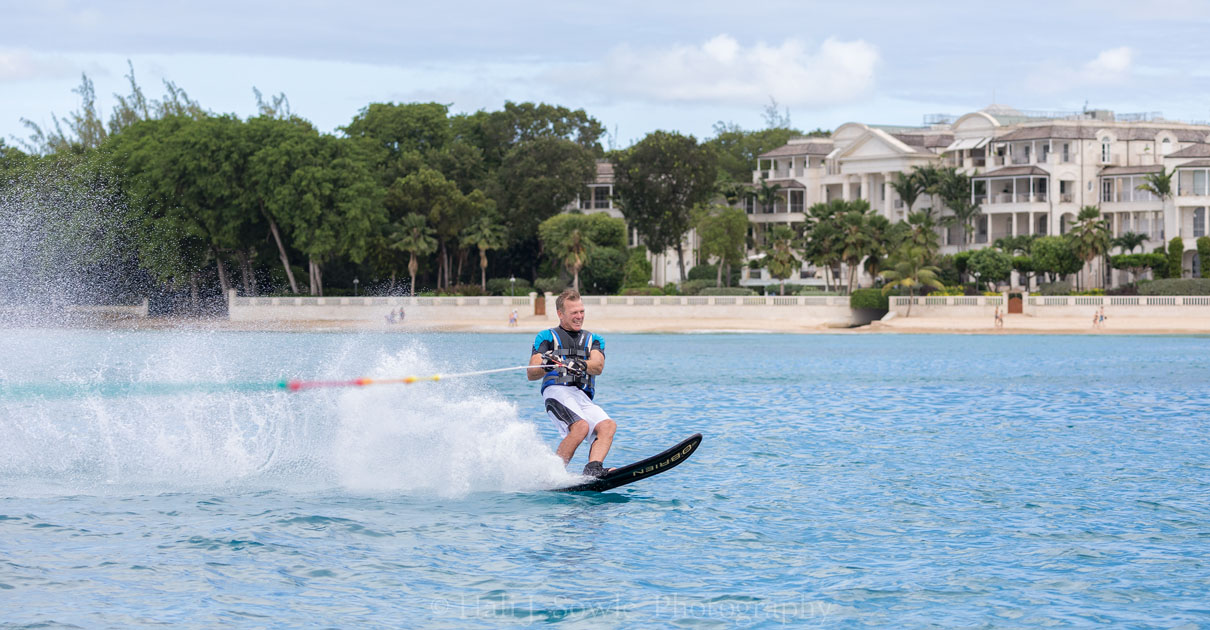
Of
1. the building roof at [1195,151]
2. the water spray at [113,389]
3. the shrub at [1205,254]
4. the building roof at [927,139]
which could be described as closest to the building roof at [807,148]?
the building roof at [927,139]

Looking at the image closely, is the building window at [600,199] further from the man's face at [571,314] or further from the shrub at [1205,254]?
the man's face at [571,314]

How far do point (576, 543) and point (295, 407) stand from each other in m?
16.4

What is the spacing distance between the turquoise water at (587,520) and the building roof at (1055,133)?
73836mm

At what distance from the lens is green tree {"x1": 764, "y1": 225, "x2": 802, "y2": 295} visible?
87125 mm

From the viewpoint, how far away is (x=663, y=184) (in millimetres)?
95438

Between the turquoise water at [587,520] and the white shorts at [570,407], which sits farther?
the white shorts at [570,407]

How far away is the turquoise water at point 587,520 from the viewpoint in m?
10.8

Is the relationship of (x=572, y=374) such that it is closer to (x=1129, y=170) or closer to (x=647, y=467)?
(x=647, y=467)

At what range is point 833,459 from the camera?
2042cm

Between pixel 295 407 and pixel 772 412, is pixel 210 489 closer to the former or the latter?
pixel 295 407

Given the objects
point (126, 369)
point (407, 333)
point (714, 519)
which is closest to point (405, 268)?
point (407, 333)

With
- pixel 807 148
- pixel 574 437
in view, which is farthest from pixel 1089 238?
pixel 574 437

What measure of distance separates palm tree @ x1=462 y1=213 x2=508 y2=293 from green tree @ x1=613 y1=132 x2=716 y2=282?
9764 mm

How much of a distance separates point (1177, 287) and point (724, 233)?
29.5m
